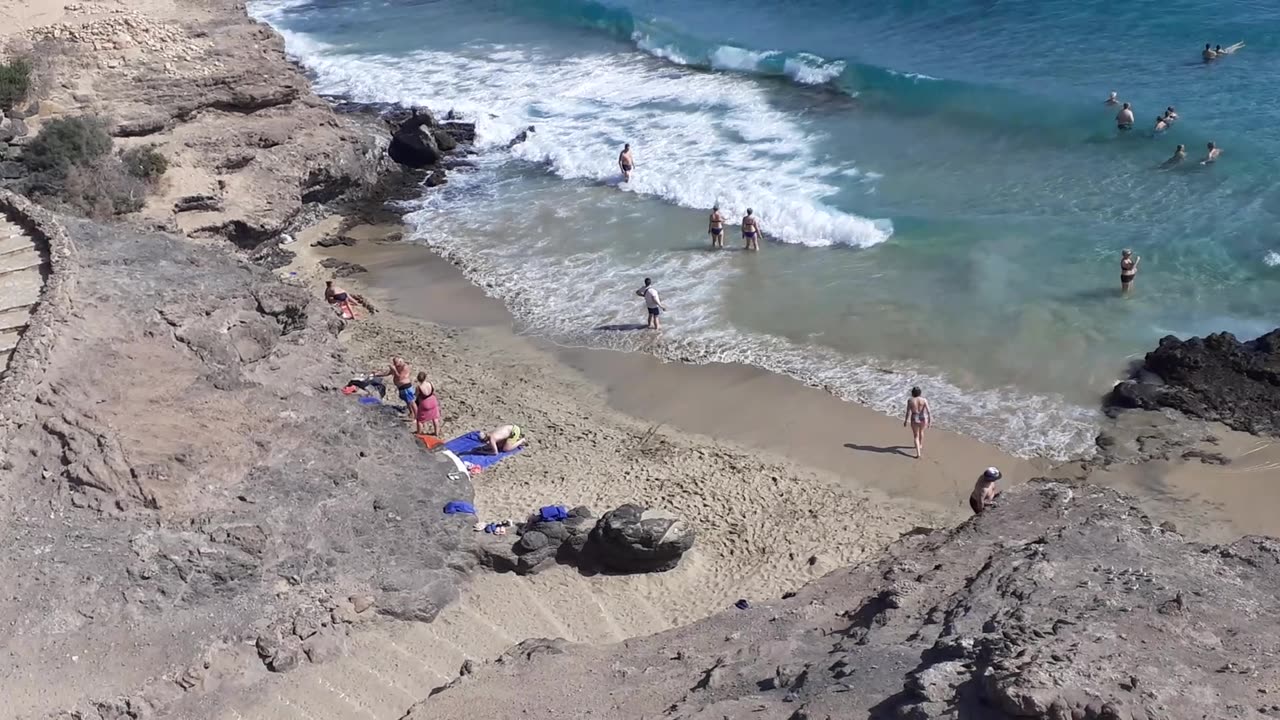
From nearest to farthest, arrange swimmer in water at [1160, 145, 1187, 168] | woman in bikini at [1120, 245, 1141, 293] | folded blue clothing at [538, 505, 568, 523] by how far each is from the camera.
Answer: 1. folded blue clothing at [538, 505, 568, 523]
2. woman in bikini at [1120, 245, 1141, 293]
3. swimmer in water at [1160, 145, 1187, 168]

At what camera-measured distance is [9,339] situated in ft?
40.1

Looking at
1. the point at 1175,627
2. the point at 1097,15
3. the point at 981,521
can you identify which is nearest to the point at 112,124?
the point at 981,521

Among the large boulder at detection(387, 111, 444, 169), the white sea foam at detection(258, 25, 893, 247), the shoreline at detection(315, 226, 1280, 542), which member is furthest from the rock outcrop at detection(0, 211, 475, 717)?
the large boulder at detection(387, 111, 444, 169)

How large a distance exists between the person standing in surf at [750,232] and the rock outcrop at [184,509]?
842cm

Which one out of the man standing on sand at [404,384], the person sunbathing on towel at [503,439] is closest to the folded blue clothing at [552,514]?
the person sunbathing on towel at [503,439]

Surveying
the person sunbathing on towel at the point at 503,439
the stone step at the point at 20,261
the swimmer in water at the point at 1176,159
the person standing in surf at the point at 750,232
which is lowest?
the person sunbathing on towel at the point at 503,439

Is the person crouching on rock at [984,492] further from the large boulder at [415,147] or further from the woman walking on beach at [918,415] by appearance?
the large boulder at [415,147]

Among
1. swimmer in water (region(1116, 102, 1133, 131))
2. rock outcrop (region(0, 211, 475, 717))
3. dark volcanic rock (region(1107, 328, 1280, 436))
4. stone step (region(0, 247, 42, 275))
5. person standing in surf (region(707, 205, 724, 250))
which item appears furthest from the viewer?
swimmer in water (region(1116, 102, 1133, 131))

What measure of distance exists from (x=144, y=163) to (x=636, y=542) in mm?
12954

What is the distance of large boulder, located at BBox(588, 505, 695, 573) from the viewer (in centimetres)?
1237

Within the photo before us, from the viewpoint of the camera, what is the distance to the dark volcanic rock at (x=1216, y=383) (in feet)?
48.2

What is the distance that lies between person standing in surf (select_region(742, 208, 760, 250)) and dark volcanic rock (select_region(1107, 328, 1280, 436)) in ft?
23.8

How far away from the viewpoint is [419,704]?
9.63 meters

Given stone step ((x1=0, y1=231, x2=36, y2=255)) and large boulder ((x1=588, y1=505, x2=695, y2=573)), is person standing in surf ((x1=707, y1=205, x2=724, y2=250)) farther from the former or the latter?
stone step ((x1=0, y1=231, x2=36, y2=255))
